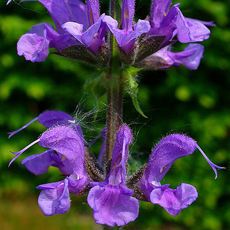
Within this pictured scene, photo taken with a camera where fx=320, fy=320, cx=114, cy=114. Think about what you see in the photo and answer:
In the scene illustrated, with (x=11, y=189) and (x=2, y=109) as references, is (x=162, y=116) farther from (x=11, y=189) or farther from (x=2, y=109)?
(x=11, y=189)

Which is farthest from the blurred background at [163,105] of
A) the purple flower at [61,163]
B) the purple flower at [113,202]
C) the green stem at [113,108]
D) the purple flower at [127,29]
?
the purple flower at [113,202]

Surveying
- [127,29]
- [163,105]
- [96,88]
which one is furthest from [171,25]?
[163,105]

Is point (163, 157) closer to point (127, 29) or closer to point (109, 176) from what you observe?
point (109, 176)

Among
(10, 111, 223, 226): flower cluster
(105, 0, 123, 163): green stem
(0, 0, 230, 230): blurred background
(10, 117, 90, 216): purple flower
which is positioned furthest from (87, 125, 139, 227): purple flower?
(0, 0, 230, 230): blurred background

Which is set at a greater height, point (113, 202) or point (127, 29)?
point (127, 29)

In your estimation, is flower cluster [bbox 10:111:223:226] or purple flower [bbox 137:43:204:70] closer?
flower cluster [bbox 10:111:223:226]

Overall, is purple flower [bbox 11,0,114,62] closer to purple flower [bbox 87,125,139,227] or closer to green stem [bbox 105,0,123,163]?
green stem [bbox 105,0,123,163]
